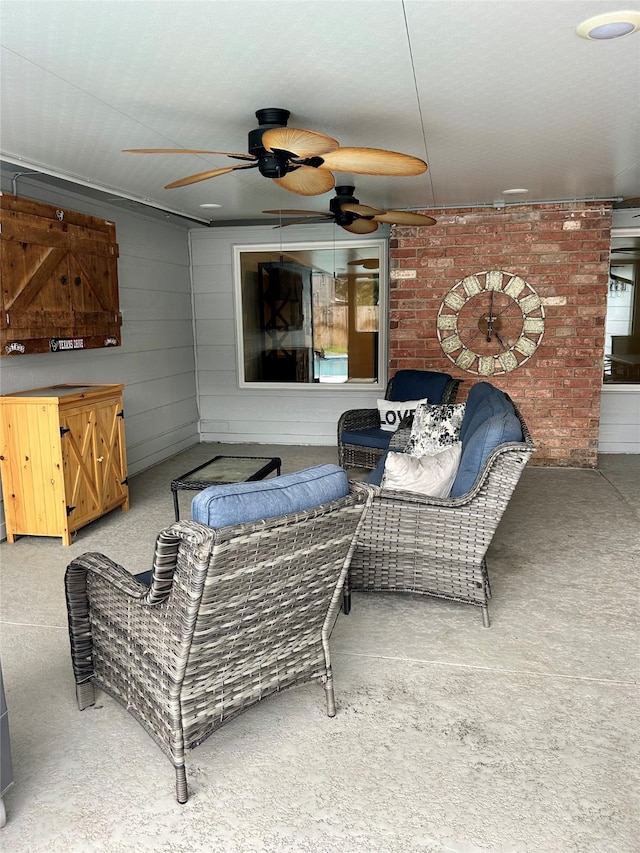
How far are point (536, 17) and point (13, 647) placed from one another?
3254 mm

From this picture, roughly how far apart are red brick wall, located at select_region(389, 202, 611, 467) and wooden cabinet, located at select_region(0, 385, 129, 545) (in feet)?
10.7

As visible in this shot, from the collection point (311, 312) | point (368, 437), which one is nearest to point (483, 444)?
point (368, 437)

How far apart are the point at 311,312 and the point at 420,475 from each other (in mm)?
4224

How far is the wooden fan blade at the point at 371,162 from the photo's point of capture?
2766 mm

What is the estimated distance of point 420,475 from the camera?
3123 mm

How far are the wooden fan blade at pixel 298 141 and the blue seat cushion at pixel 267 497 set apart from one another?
1412 millimetres

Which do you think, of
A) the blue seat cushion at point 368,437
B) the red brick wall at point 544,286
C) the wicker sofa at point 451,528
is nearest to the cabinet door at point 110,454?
the blue seat cushion at point 368,437

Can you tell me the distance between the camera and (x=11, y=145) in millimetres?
3674

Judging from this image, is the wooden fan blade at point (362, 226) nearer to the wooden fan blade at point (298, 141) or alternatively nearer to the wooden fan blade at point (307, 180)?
the wooden fan blade at point (307, 180)

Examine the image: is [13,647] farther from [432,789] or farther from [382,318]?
[382,318]

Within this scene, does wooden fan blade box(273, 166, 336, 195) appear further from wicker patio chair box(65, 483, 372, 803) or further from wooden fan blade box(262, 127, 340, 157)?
wicker patio chair box(65, 483, 372, 803)

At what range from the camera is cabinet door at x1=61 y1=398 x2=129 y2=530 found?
4.04 meters

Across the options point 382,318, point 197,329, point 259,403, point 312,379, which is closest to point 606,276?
point 382,318

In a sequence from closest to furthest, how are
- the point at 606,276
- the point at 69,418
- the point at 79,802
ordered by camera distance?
the point at 79,802 < the point at 69,418 < the point at 606,276
